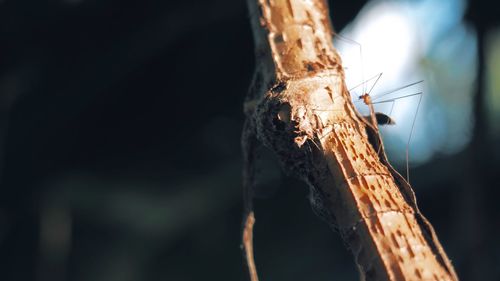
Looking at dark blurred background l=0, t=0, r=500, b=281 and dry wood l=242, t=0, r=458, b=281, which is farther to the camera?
dark blurred background l=0, t=0, r=500, b=281

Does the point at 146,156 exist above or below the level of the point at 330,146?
above

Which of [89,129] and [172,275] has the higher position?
[89,129]

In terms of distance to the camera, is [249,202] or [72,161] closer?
[249,202]

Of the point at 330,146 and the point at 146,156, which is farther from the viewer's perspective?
the point at 146,156

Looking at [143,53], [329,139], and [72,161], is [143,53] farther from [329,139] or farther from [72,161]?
[329,139]

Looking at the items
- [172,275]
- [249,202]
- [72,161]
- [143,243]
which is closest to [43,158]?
[72,161]
